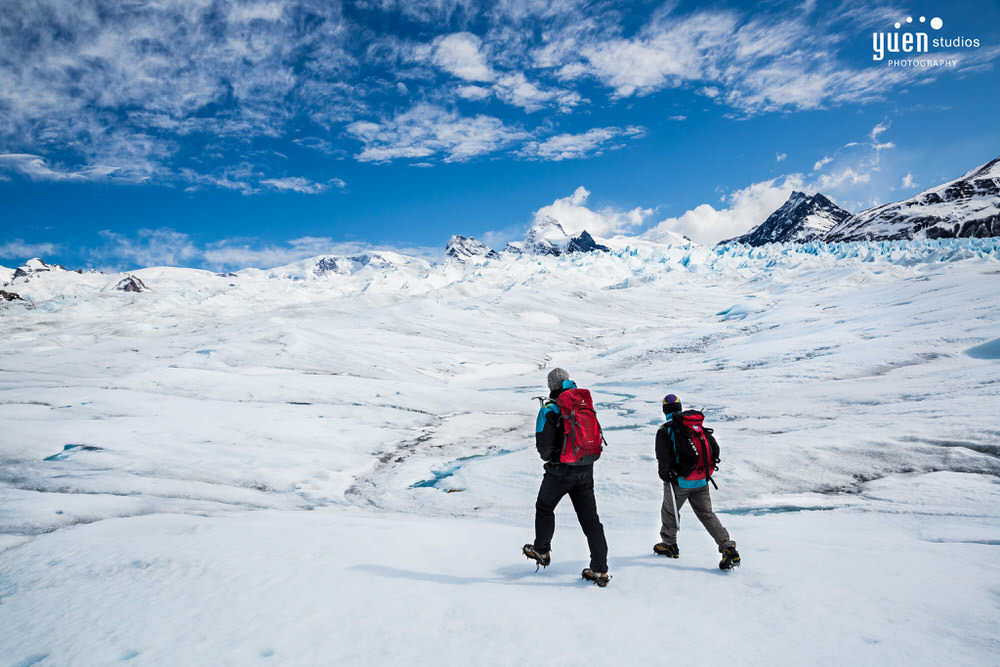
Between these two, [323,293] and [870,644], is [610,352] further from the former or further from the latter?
[323,293]

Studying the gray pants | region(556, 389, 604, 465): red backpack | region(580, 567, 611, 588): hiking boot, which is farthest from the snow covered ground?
region(556, 389, 604, 465): red backpack

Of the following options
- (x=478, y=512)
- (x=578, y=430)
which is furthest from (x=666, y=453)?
(x=478, y=512)

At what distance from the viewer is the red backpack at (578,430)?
407 cm

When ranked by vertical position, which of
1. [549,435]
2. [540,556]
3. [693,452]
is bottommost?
[540,556]

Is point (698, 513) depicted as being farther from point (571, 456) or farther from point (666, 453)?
point (571, 456)

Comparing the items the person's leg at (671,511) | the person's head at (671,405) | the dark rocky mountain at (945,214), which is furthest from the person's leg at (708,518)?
the dark rocky mountain at (945,214)

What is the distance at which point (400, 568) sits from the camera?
15.1 ft

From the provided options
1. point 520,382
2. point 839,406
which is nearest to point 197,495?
point 839,406

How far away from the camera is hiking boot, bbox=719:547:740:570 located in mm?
4402

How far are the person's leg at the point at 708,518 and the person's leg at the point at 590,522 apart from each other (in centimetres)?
100

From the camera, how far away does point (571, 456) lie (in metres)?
4.07

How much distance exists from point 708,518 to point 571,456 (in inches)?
62.8

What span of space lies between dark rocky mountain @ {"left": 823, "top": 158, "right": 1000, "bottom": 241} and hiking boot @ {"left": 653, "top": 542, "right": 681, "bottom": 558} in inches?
6123

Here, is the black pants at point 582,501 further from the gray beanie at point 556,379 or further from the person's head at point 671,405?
the person's head at point 671,405
